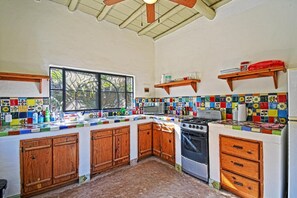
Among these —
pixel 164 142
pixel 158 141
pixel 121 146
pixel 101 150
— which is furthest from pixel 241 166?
pixel 101 150

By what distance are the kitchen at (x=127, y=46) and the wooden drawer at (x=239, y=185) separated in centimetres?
13

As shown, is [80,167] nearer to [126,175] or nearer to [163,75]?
[126,175]

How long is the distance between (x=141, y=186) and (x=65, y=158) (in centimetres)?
122

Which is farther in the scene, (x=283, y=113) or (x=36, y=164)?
(x=283, y=113)

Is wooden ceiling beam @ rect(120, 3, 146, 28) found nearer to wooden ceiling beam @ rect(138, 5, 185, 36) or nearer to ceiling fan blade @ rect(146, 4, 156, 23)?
wooden ceiling beam @ rect(138, 5, 185, 36)

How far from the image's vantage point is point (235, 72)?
2.46 metres

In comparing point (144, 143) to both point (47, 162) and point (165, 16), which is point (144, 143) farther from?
point (165, 16)

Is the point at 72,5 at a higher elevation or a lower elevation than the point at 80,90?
higher

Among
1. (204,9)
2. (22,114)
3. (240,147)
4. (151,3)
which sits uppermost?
(204,9)

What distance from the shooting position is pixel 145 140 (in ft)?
11.0

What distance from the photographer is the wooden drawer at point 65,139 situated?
222 cm

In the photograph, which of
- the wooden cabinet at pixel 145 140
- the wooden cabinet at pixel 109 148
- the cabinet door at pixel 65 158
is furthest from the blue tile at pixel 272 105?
the cabinet door at pixel 65 158

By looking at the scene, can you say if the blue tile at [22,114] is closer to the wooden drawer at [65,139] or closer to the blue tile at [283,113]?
the wooden drawer at [65,139]

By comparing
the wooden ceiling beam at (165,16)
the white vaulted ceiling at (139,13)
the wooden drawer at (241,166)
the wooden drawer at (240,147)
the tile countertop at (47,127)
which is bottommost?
the wooden drawer at (241,166)
